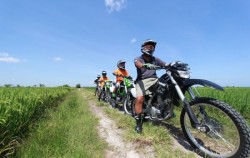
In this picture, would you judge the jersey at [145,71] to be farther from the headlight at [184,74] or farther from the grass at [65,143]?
the grass at [65,143]

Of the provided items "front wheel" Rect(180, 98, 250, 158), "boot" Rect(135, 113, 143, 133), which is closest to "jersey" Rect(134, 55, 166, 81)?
"boot" Rect(135, 113, 143, 133)

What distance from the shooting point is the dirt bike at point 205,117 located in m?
3.41

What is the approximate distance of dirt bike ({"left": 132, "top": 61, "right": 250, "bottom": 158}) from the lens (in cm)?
341

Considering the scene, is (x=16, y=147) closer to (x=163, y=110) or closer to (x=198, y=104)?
(x=163, y=110)

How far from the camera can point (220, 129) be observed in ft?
12.7

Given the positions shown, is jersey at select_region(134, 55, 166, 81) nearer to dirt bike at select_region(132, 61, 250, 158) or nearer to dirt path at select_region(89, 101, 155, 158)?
dirt bike at select_region(132, 61, 250, 158)

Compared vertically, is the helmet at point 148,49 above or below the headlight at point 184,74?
above

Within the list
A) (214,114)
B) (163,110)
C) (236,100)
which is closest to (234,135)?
(214,114)

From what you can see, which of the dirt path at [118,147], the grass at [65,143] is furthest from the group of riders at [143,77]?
the grass at [65,143]

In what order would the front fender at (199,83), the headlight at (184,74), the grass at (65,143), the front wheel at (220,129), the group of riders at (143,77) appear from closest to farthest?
1. the front wheel at (220,129)
2. the front fender at (199,83)
3. the grass at (65,143)
4. the headlight at (184,74)
5. the group of riders at (143,77)

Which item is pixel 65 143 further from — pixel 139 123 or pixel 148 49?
pixel 148 49

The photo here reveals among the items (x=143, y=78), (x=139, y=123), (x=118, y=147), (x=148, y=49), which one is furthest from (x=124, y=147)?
(x=148, y=49)

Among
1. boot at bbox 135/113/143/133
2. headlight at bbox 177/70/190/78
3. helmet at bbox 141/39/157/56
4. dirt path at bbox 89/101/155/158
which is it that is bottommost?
dirt path at bbox 89/101/155/158

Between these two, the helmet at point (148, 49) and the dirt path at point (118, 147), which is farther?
the helmet at point (148, 49)
